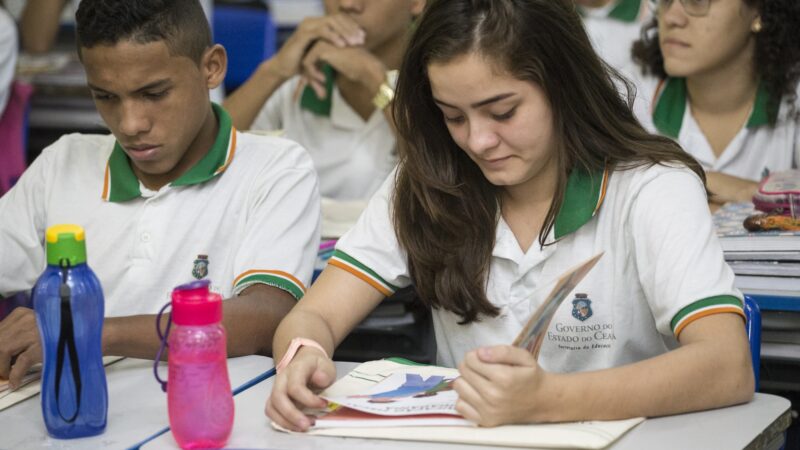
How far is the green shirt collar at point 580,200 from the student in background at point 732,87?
38.4 inches

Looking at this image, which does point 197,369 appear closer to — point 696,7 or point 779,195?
point 779,195

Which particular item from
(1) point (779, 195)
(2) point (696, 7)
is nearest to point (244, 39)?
(2) point (696, 7)

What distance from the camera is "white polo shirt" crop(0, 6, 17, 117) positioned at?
12.3 ft

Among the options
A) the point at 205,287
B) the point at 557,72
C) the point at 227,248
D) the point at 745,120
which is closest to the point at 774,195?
the point at 745,120

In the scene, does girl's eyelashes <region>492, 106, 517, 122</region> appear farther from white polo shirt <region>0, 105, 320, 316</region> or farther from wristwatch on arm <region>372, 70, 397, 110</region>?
wristwatch on arm <region>372, 70, 397, 110</region>

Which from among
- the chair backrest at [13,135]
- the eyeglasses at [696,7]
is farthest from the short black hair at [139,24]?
the chair backrest at [13,135]

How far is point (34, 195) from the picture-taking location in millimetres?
2123

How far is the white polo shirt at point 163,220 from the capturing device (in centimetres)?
206

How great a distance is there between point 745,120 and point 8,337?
6.34 feet

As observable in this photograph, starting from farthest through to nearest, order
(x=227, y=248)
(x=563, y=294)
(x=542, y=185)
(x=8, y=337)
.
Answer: (x=227, y=248) < (x=542, y=185) < (x=8, y=337) < (x=563, y=294)

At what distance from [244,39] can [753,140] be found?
2536 mm

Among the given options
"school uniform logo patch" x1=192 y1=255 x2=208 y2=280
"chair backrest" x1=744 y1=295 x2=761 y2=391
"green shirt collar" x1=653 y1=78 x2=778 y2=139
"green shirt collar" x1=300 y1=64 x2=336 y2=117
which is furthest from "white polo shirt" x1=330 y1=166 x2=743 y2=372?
"green shirt collar" x1=300 y1=64 x2=336 y2=117

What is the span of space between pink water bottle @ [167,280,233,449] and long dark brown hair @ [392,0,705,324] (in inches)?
21.1

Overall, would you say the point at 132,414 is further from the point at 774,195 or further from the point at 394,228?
the point at 774,195
